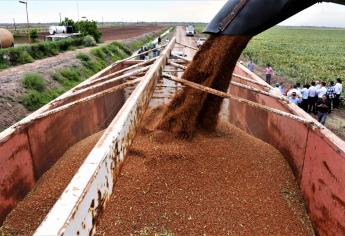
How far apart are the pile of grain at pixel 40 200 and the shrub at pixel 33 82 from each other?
7.10 m

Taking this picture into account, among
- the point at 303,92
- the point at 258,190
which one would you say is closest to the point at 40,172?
the point at 258,190

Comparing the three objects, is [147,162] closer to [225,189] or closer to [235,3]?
[225,189]

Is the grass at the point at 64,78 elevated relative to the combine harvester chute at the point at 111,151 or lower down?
lower down

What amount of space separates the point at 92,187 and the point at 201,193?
2.39 m

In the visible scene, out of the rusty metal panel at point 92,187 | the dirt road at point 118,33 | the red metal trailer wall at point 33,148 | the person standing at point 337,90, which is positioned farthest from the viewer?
the dirt road at point 118,33

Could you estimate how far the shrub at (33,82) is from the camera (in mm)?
11188

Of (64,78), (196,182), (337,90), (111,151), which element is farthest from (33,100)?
(337,90)

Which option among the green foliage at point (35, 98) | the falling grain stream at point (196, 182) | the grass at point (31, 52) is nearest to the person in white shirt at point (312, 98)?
the falling grain stream at point (196, 182)

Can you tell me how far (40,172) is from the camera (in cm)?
486

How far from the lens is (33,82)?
11.4 meters

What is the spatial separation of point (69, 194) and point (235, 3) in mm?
3564

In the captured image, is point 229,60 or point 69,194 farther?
point 229,60

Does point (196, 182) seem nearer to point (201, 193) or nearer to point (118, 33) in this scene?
point (201, 193)

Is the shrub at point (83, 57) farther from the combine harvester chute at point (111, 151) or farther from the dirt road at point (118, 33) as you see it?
the dirt road at point (118, 33)
